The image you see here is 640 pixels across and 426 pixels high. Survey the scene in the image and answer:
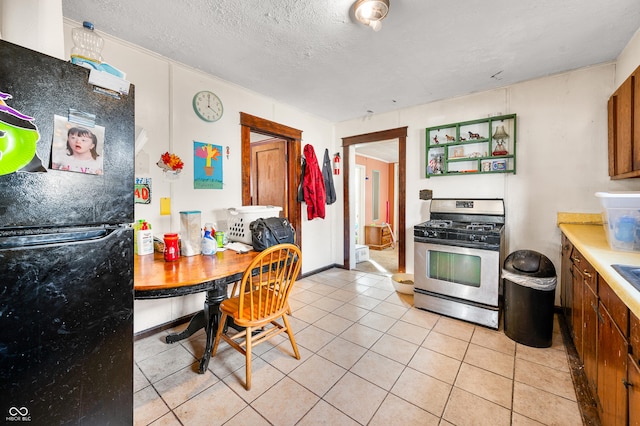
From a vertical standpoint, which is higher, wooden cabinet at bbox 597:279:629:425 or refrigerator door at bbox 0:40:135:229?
refrigerator door at bbox 0:40:135:229

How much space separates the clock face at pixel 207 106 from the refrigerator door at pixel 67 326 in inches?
75.9

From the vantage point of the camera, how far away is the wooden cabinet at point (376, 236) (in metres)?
6.16

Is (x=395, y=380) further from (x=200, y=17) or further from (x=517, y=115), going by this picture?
(x=517, y=115)

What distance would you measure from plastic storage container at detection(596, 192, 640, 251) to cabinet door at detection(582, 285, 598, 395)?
32 cm

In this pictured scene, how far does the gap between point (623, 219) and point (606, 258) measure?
0.36 m

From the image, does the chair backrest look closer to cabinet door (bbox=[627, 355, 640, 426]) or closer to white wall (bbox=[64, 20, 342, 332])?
white wall (bbox=[64, 20, 342, 332])

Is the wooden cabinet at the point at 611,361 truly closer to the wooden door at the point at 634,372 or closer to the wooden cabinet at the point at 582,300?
the wooden door at the point at 634,372

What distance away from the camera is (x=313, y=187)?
373cm

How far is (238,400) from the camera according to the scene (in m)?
1.55

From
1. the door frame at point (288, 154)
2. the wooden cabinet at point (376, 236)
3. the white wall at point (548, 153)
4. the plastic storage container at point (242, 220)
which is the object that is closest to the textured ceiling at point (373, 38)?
the white wall at point (548, 153)

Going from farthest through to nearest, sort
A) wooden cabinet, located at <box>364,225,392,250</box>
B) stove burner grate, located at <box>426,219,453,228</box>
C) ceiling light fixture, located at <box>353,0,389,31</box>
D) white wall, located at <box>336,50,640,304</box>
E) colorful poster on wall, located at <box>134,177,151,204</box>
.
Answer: wooden cabinet, located at <box>364,225,392,250</box> < stove burner grate, located at <box>426,219,453,228</box> < white wall, located at <box>336,50,640,304</box> < colorful poster on wall, located at <box>134,177,151,204</box> < ceiling light fixture, located at <box>353,0,389,31</box>

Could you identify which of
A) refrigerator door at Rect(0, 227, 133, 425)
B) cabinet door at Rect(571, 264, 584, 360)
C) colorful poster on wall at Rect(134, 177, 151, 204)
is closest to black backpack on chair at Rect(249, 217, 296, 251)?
colorful poster on wall at Rect(134, 177, 151, 204)

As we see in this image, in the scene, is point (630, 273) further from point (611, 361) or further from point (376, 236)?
point (376, 236)

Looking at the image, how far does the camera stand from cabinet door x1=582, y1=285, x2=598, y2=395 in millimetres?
1377
